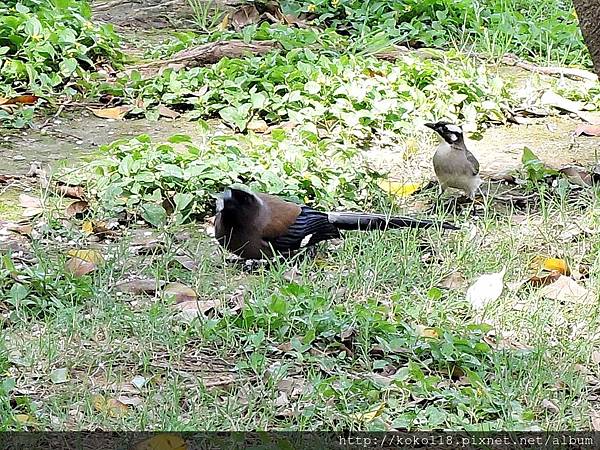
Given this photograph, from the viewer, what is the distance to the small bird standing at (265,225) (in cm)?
507

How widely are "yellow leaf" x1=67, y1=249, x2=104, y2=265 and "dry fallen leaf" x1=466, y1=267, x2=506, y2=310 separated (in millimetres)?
1622

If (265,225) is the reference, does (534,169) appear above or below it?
below

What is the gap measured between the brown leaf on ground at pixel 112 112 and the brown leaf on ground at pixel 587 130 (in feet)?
9.64

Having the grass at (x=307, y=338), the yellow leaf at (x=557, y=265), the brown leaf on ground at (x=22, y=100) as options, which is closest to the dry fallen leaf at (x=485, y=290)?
the grass at (x=307, y=338)

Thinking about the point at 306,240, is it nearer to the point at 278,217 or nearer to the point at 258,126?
the point at 278,217

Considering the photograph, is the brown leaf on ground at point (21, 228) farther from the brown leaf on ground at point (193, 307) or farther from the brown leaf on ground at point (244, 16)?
the brown leaf on ground at point (244, 16)

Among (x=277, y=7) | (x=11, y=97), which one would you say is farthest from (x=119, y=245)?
(x=277, y=7)

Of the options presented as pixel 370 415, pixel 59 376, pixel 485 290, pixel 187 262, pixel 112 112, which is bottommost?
pixel 112 112

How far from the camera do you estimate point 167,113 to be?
7.37 m

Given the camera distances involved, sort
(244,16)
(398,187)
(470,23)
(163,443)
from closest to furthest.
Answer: (163,443), (398,187), (470,23), (244,16)

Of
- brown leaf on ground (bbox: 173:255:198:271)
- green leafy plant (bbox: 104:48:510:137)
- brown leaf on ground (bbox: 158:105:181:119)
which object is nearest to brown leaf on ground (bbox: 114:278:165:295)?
brown leaf on ground (bbox: 173:255:198:271)

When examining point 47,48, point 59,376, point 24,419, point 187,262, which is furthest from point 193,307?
point 47,48

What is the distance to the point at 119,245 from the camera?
5.30 meters

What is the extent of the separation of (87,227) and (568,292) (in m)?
2.31
